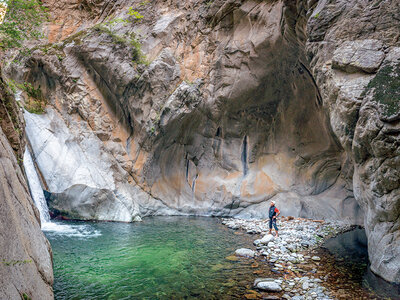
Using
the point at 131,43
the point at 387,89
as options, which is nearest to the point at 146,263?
the point at 387,89

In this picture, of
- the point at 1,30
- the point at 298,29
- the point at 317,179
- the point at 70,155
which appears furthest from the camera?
the point at 317,179

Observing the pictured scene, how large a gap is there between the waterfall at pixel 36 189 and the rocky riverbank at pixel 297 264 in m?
9.47

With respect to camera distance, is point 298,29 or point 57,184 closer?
point 298,29

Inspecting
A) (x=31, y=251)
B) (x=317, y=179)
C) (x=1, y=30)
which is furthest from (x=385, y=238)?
(x=1, y=30)

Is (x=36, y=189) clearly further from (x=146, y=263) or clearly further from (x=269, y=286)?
(x=269, y=286)

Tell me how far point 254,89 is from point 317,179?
6.86 meters

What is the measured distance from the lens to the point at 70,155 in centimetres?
1519

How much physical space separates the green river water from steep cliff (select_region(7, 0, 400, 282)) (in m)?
3.84

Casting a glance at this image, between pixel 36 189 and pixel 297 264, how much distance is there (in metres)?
12.6

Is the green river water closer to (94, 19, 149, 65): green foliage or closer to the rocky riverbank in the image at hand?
the rocky riverbank

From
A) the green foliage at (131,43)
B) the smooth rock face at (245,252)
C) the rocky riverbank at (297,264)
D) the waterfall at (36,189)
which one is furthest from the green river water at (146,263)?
the green foliage at (131,43)

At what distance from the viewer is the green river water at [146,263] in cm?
606

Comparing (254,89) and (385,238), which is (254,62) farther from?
(385,238)

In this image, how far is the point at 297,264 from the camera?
297 inches
